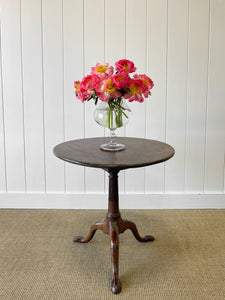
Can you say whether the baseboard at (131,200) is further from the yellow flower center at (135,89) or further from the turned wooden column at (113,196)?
the yellow flower center at (135,89)

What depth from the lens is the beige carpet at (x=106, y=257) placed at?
5.88ft

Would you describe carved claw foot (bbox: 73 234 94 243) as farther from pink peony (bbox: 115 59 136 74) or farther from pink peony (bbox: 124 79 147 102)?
pink peony (bbox: 115 59 136 74)

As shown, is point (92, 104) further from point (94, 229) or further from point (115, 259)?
point (115, 259)

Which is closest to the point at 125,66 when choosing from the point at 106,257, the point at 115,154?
the point at 115,154

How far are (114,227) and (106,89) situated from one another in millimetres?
775

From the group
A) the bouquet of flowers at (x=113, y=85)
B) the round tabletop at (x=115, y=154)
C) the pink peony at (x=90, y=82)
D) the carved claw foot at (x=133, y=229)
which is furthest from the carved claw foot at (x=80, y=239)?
the pink peony at (x=90, y=82)

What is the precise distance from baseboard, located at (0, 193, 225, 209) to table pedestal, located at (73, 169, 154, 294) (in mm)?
565

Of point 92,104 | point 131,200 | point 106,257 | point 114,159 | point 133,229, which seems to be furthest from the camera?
point 131,200

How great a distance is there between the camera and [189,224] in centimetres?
258

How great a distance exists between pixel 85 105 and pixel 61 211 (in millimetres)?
864

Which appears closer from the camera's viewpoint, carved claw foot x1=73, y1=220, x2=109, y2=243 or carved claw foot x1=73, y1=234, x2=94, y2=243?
carved claw foot x1=73, y1=220, x2=109, y2=243

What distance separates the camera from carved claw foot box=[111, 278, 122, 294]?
1776 mm

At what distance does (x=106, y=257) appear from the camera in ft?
6.97

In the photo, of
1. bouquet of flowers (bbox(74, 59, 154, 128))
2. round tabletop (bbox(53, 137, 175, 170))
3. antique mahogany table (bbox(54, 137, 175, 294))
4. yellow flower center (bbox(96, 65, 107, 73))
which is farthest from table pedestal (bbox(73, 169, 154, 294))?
yellow flower center (bbox(96, 65, 107, 73))
